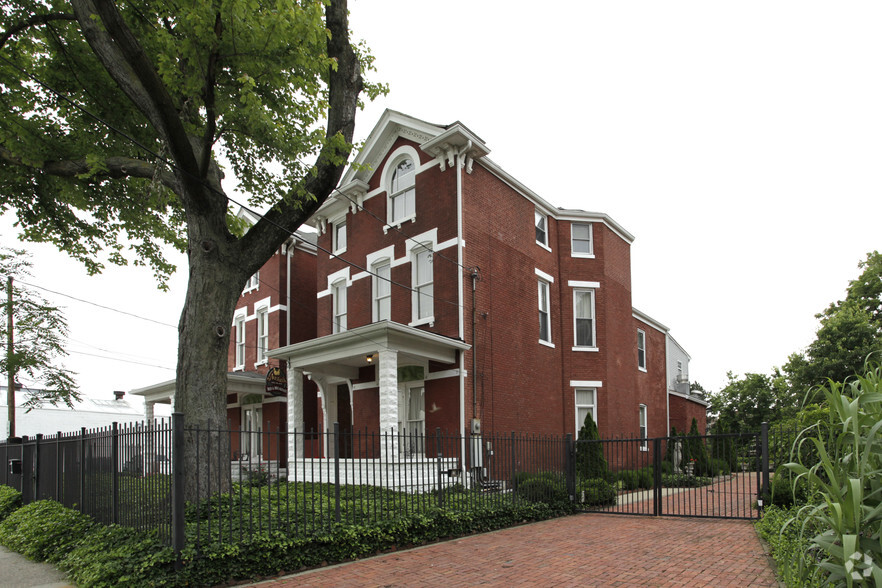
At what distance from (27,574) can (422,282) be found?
1200 centimetres

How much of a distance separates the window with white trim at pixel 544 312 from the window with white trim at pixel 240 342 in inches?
517

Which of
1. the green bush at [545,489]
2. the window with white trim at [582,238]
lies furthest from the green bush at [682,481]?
the window with white trim at [582,238]

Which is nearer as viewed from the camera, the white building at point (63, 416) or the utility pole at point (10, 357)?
the utility pole at point (10, 357)

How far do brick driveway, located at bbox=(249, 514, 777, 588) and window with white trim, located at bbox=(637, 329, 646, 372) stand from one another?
14.5m

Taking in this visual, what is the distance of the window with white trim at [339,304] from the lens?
21233mm

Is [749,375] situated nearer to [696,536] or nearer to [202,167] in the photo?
[696,536]

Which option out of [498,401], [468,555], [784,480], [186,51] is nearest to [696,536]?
[784,480]

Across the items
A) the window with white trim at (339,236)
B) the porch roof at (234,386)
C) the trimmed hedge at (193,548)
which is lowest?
the trimmed hedge at (193,548)

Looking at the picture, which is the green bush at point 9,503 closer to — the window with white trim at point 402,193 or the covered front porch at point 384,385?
the covered front porch at point 384,385

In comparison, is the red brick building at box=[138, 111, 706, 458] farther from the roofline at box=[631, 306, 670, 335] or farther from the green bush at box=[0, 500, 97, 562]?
the green bush at box=[0, 500, 97, 562]

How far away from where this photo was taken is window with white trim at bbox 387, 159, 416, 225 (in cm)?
1908

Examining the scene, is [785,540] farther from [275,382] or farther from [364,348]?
[275,382]

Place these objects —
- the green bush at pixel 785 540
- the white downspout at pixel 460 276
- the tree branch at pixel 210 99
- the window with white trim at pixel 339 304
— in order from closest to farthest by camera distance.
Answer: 1. the green bush at pixel 785 540
2. the tree branch at pixel 210 99
3. the white downspout at pixel 460 276
4. the window with white trim at pixel 339 304

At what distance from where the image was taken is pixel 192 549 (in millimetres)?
7055
